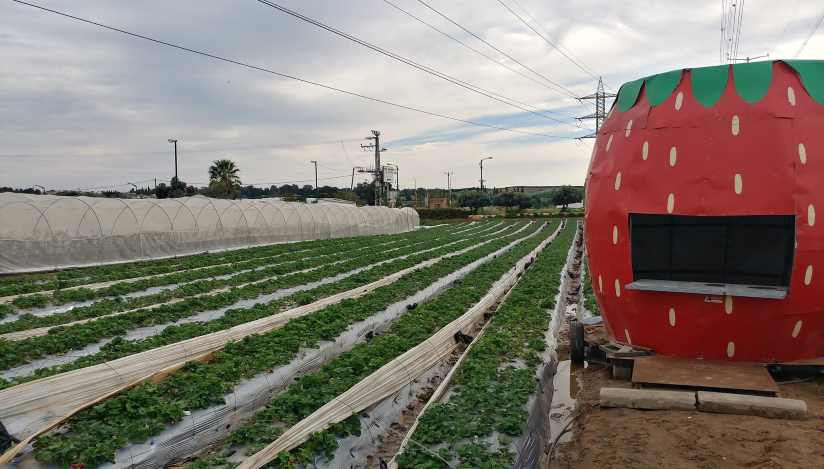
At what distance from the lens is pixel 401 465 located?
15.1 feet

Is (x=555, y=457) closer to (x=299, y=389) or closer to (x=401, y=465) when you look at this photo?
(x=401, y=465)

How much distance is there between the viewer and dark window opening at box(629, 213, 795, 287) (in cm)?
705

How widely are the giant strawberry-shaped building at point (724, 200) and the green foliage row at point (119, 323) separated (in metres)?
7.99

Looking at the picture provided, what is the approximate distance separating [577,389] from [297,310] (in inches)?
235

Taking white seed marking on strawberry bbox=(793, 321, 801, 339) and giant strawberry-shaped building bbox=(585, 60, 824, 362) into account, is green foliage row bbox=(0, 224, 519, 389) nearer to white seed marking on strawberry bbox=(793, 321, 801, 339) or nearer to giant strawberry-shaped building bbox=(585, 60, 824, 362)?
giant strawberry-shaped building bbox=(585, 60, 824, 362)

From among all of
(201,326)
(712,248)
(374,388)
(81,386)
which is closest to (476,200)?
(201,326)

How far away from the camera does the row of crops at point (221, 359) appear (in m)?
5.03

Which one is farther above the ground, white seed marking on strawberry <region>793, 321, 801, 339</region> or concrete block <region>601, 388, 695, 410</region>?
white seed marking on strawberry <region>793, 321, 801, 339</region>

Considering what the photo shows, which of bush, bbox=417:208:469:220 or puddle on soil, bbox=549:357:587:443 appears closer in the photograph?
puddle on soil, bbox=549:357:587:443

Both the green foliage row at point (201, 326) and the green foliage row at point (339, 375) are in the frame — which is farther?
the green foliage row at point (201, 326)

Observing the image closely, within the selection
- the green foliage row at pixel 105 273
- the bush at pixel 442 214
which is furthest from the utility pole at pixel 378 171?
the green foliage row at pixel 105 273

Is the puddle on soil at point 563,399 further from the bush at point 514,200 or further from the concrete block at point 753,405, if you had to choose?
the bush at point 514,200

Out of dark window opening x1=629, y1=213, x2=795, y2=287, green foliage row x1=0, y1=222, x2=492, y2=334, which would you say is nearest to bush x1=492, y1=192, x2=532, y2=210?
green foliage row x1=0, y1=222, x2=492, y2=334

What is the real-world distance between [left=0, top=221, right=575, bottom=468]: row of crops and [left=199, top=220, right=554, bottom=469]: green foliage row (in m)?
0.02
